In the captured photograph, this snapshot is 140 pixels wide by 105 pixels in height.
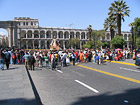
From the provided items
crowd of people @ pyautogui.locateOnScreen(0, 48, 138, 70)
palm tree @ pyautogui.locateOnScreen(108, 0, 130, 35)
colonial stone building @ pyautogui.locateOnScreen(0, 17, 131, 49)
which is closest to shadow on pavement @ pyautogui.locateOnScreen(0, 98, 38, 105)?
crowd of people @ pyautogui.locateOnScreen(0, 48, 138, 70)

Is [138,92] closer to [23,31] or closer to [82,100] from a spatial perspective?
[82,100]

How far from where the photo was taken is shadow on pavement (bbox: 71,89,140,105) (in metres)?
5.67

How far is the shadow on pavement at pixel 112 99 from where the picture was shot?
5.67 metres

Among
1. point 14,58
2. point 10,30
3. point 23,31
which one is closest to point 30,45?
point 23,31

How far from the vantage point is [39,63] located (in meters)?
17.1

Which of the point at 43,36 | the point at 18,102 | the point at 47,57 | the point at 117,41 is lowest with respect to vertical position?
the point at 18,102

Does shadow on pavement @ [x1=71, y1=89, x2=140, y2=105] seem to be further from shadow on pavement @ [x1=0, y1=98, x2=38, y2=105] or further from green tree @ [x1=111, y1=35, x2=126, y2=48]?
green tree @ [x1=111, y1=35, x2=126, y2=48]

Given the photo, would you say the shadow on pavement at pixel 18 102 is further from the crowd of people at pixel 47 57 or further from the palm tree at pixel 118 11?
the palm tree at pixel 118 11

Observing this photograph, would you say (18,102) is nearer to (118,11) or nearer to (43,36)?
(118,11)

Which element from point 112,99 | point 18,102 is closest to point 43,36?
point 112,99

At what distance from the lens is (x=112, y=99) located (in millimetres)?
6055

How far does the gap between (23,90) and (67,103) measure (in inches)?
79.6

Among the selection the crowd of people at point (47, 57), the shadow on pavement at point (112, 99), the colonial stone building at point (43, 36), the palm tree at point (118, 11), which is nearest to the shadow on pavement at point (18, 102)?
the shadow on pavement at point (112, 99)

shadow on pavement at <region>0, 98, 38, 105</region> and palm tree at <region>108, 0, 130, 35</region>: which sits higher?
palm tree at <region>108, 0, 130, 35</region>
